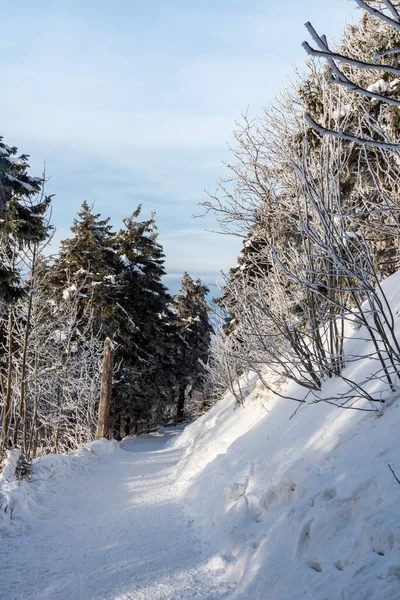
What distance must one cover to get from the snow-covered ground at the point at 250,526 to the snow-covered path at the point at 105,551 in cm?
2

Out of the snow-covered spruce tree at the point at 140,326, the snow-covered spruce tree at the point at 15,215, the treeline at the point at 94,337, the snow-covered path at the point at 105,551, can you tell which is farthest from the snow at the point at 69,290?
the snow-covered path at the point at 105,551

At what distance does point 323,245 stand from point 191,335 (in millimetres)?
29302

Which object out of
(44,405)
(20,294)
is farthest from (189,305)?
(20,294)

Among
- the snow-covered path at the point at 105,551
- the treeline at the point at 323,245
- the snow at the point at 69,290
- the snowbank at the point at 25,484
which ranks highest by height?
the snow at the point at 69,290

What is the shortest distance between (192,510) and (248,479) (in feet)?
3.97

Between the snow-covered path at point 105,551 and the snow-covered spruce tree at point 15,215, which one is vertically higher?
the snow-covered spruce tree at point 15,215

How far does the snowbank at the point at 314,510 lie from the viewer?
240 cm

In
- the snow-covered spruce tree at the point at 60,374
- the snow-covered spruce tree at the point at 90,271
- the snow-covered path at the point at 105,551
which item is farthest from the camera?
the snow-covered spruce tree at the point at 90,271

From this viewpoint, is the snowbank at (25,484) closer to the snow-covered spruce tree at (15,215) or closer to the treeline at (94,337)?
the snow-covered spruce tree at (15,215)

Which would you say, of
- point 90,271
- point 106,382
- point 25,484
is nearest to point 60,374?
point 106,382

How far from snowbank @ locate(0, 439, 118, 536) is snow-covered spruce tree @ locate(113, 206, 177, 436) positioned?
12411mm

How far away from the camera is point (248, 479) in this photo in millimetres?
4652

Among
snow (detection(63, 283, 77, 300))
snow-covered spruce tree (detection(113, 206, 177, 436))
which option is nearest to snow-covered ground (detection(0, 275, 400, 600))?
snow (detection(63, 283, 77, 300))

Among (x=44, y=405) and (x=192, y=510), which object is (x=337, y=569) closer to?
(x=192, y=510)
